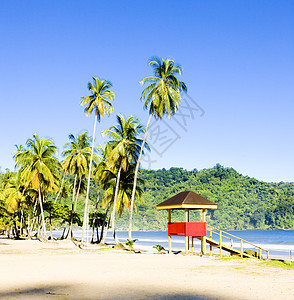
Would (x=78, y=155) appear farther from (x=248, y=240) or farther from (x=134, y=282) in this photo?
(x=248, y=240)

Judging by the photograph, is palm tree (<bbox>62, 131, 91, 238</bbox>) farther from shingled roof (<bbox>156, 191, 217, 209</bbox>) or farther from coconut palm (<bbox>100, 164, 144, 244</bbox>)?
shingled roof (<bbox>156, 191, 217, 209</bbox>)

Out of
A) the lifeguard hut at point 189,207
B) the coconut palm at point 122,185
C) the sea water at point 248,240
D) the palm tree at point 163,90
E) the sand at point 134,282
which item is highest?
the palm tree at point 163,90

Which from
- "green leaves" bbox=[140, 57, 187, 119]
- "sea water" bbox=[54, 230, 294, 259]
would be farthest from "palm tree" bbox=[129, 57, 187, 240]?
"sea water" bbox=[54, 230, 294, 259]

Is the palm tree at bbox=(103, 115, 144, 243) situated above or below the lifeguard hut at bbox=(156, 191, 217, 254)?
above

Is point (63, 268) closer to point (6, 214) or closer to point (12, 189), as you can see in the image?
point (12, 189)

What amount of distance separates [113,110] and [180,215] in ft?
550

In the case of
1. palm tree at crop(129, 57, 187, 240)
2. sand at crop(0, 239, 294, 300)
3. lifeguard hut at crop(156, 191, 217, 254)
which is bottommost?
sand at crop(0, 239, 294, 300)

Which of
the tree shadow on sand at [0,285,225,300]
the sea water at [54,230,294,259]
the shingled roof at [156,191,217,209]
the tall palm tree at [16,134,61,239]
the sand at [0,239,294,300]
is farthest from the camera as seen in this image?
the sea water at [54,230,294,259]

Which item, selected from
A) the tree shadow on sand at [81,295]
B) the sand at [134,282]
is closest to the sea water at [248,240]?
the sand at [134,282]

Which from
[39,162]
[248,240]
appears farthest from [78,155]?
[248,240]

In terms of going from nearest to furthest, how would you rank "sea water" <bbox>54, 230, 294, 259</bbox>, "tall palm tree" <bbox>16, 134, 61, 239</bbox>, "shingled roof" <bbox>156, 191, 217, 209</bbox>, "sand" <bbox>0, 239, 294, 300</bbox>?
"sand" <bbox>0, 239, 294, 300</bbox>, "shingled roof" <bbox>156, 191, 217, 209</bbox>, "tall palm tree" <bbox>16, 134, 61, 239</bbox>, "sea water" <bbox>54, 230, 294, 259</bbox>

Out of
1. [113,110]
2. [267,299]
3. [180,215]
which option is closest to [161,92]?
[113,110]

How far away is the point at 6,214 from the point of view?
54.9 meters

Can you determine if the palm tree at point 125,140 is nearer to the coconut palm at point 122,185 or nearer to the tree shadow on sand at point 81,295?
the coconut palm at point 122,185
